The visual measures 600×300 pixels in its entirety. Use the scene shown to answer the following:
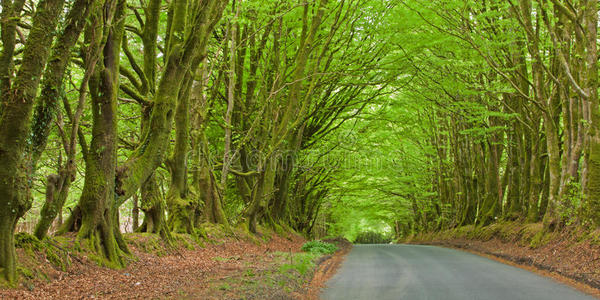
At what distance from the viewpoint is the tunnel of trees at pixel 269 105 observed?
593 cm

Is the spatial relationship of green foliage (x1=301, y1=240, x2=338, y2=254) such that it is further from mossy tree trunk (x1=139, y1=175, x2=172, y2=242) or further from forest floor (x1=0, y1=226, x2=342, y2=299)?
mossy tree trunk (x1=139, y1=175, x2=172, y2=242)

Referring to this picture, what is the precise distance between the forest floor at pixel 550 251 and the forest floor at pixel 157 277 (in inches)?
201

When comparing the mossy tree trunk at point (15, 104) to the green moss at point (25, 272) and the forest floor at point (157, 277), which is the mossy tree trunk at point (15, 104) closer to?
the green moss at point (25, 272)

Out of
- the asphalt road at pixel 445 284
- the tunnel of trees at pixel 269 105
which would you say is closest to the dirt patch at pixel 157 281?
the tunnel of trees at pixel 269 105

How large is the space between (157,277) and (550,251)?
10.3m

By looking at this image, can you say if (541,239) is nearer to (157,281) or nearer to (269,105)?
Answer: (269,105)

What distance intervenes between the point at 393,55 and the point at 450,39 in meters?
2.40

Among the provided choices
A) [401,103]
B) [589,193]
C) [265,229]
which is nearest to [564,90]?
[589,193]

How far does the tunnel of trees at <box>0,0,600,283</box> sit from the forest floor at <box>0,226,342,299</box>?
1.44 ft

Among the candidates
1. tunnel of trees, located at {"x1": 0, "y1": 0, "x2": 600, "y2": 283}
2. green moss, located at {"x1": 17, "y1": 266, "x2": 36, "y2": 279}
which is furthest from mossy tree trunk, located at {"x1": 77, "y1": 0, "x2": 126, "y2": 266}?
green moss, located at {"x1": 17, "y1": 266, "x2": 36, "y2": 279}

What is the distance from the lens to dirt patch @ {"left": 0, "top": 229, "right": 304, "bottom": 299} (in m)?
5.50

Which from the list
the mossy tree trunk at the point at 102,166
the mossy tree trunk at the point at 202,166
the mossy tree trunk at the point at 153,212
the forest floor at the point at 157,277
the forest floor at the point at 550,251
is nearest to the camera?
the forest floor at the point at 157,277

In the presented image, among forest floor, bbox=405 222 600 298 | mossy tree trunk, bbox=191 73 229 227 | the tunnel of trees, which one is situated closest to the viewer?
the tunnel of trees

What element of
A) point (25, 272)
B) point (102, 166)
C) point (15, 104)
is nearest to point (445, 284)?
point (102, 166)
